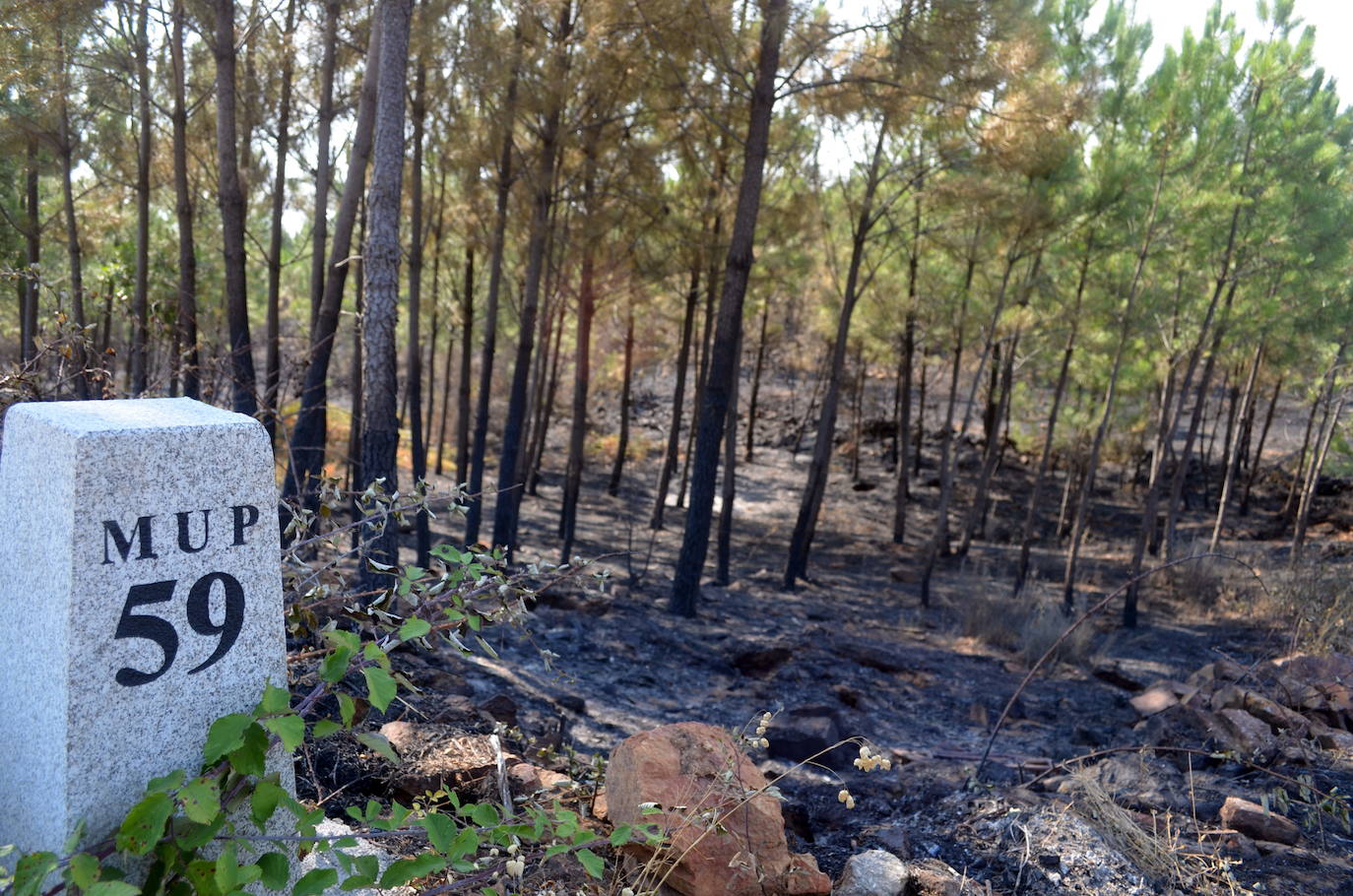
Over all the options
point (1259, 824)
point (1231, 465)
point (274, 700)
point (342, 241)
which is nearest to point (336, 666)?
point (274, 700)

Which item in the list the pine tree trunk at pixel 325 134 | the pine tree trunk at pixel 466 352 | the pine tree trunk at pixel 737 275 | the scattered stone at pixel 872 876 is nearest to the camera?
the scattered stone at pixel 872 876

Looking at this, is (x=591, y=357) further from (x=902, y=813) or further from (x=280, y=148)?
(x=902, y=813)

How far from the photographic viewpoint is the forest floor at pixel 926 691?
374 centimetres

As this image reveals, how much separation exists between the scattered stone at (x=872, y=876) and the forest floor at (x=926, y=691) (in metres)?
0.28

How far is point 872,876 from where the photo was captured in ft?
10.6

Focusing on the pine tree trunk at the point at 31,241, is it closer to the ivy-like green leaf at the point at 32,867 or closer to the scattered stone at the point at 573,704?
the scattered stone at the point at 573,704

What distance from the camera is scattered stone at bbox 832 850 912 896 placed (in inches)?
125

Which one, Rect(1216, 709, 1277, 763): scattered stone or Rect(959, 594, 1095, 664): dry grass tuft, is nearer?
Rect(1216, 709, 1277, 763): scattered stone

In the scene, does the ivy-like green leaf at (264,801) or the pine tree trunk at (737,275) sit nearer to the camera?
the ivy-like green leaf at (264,801)

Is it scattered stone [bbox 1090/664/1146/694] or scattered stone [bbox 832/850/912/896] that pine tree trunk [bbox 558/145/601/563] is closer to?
scattered stone [bbox 1090/664/1146/694]

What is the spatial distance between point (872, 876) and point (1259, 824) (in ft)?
6.57

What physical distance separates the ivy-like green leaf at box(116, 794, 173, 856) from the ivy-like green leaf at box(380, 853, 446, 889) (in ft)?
1.46

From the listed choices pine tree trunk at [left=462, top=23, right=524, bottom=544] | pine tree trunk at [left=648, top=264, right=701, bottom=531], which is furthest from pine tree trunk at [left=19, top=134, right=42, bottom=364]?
pine tree trunk at [left=648, top=264, right=701, bottom=531]

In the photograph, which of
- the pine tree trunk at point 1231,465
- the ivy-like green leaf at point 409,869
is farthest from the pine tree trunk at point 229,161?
the pine tree trunk at point 1231,465
